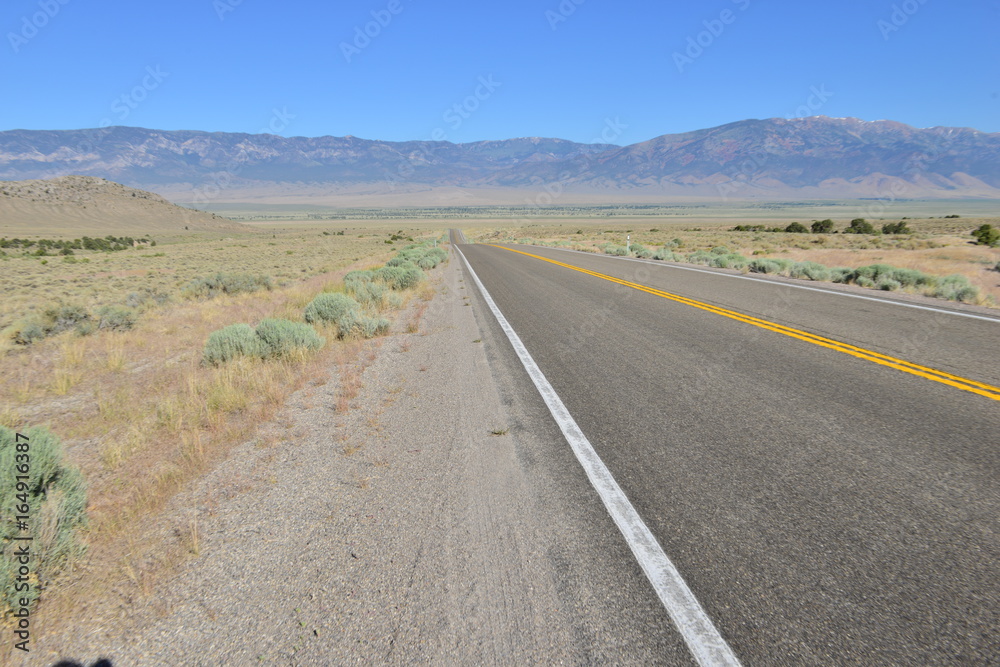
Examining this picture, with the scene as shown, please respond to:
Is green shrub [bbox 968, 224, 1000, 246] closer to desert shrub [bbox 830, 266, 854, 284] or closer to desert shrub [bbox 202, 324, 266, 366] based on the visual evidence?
desert shrub [bbox 830, 266, 854, 284]

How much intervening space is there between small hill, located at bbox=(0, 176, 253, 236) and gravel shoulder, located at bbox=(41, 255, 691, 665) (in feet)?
293

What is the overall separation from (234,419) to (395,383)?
78.3 inches

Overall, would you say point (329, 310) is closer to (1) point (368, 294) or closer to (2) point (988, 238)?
(1) point (368, 294)

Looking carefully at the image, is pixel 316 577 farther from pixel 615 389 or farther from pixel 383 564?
pixel 615 389

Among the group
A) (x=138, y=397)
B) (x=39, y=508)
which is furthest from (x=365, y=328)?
(x=39, y=508)

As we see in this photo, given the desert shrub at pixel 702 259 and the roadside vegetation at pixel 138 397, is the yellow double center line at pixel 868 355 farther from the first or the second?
the desert shrub at pixel 702 259

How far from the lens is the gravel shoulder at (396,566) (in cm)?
239

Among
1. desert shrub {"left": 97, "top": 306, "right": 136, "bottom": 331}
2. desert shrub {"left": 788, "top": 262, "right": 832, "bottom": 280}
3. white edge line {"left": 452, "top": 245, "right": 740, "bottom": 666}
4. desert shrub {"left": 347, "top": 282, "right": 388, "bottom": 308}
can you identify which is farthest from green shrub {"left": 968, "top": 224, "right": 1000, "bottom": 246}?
desert shrub {"left": 97, "top": 306, "right": 136, "bottom": 331}

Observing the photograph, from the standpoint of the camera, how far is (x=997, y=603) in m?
2.45

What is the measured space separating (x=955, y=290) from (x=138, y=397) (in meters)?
16.8

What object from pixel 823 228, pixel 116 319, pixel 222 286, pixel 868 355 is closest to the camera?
pixel 868 355

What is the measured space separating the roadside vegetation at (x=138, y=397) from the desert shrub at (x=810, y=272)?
44.2 ft

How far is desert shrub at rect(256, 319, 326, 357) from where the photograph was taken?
8.00m

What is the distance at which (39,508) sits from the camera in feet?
10.2
